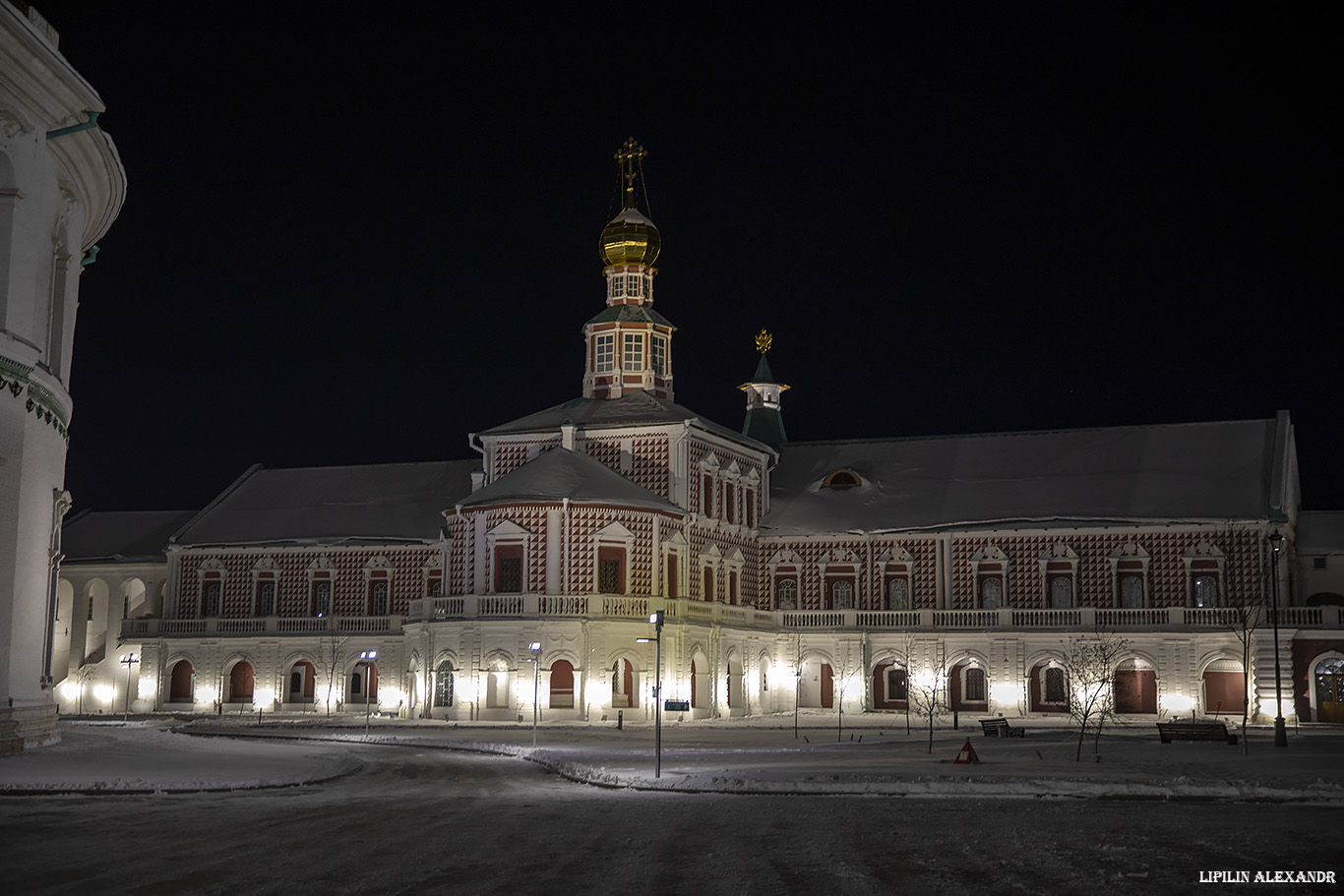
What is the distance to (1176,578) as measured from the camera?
202 feet

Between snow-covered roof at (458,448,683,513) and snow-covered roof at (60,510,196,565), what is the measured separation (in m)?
24.7

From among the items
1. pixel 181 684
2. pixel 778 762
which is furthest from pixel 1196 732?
pixel 181 684

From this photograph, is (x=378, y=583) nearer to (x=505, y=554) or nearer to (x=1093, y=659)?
(x=505, y=554)

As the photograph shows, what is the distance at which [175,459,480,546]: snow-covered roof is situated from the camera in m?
71.4

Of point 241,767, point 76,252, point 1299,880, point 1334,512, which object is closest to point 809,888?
point 1299,880

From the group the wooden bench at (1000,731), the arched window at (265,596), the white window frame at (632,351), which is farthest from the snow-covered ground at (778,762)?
the white window frame at (632,351)

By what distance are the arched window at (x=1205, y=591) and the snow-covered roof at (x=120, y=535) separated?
49421 mm

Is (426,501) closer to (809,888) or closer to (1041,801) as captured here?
(1041,801)

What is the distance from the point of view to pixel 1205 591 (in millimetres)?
61312

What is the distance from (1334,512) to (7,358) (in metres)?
56.7

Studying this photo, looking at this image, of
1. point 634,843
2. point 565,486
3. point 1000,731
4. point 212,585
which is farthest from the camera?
point 212,585

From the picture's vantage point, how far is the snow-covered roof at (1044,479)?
62.8m

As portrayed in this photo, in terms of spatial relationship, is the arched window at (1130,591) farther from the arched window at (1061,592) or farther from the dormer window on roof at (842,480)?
the dormer window on roof at (842,480)

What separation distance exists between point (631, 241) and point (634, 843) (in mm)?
55140
